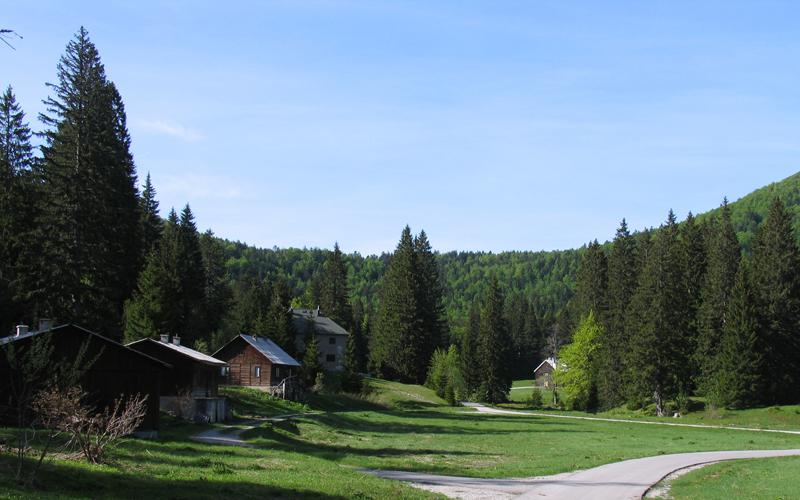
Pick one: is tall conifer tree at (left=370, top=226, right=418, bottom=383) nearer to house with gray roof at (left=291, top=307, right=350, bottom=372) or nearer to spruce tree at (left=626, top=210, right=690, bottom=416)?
house with gray roof at (left=291, top=307, right=350, bottom=372)

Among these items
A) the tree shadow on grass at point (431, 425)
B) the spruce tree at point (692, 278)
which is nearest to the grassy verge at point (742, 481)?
the tree shadow on grass at point (431, 425)

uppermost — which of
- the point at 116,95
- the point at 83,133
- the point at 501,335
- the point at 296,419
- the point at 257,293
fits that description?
the point at 116,95

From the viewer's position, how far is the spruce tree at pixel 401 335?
3777 inches

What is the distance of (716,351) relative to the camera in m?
70.8

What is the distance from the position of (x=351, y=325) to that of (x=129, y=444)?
9108cm

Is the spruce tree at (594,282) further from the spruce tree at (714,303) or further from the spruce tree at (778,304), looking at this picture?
the spruce tree at (778,304)

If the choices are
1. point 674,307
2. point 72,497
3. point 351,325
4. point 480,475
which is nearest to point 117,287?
point 480,475

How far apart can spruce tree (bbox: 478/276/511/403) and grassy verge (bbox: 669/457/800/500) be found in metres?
61.9

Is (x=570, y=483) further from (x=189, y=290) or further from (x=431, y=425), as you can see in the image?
(x=189, y=290)

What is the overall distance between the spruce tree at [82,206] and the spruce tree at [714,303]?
2148 inches

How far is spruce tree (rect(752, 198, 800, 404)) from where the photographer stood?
66375 mm

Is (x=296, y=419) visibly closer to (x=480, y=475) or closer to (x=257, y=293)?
(x=480, y=475)

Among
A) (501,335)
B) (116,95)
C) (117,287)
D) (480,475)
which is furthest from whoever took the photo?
(501,335)

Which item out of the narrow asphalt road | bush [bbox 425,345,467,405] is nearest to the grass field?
the narrow asphalt road
